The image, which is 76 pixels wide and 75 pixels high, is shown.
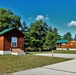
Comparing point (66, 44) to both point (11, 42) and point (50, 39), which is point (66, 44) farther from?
point (11, 42)

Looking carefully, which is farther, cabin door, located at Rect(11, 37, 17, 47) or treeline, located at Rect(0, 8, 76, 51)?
treeline, located at Rect(0, 8, 76, 51)

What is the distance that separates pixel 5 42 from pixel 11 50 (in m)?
1.46

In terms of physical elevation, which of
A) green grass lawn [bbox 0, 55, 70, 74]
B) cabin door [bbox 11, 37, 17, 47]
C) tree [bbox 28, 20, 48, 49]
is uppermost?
tree [bbox 28, 20, 48, 49]

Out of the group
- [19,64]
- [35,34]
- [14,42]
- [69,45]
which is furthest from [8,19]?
[19,64]

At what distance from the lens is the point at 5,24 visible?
4034cm

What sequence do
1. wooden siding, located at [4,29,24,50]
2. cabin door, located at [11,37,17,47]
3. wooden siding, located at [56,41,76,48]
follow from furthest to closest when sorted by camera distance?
wooden siding, located at [56,41,76,48] < cabin door, located at [11,37,17,47] < wooden siding, located at [4,29,24,50]

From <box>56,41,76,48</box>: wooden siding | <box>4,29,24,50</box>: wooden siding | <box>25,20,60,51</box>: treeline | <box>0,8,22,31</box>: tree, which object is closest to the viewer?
<box>4,29,24,50</box>: wooden siding

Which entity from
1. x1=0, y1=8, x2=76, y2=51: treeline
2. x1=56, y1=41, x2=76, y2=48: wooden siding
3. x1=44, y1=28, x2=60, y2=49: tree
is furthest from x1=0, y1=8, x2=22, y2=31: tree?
x1=56, y1=41, x2=76, y2=48: wooden siding

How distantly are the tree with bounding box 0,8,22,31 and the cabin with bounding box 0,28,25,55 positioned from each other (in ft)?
45.2

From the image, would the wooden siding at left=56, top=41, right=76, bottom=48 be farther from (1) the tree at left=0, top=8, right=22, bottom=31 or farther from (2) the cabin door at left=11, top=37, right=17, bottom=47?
(2) the cabin door at left=11, top=37, right=17, bottom=47

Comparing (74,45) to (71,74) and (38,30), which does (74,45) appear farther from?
(71,74)

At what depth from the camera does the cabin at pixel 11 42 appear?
25.9 meters

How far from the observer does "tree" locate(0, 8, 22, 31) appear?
133ft

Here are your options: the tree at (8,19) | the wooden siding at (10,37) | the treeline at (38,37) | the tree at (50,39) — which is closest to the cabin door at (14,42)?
the wooden siding at (10,37)
